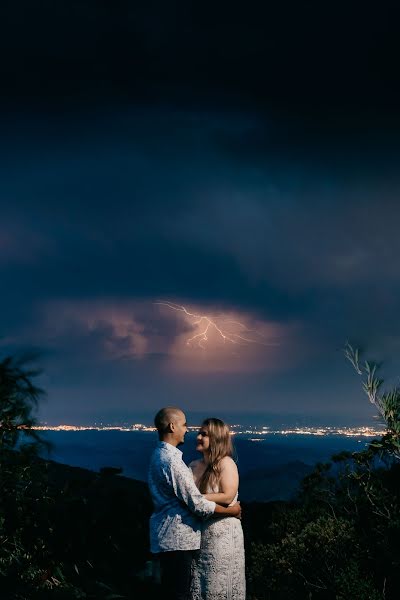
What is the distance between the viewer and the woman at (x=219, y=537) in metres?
4.50

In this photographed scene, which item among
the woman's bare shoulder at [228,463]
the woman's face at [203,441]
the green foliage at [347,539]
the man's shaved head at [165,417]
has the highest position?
the man's shaved head at [165,417]

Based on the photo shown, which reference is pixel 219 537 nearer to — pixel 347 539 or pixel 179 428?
pixel 179 428

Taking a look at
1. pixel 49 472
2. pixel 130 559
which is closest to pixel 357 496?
pixel 130 559

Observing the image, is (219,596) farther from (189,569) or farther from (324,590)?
(324,590)

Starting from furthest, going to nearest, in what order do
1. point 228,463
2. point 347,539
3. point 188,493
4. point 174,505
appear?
1. point 347,539
2. point 228,463
3. point 174,505
4. point 188,493

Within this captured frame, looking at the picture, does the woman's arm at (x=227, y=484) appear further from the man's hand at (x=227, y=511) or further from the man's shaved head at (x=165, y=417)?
the man's shaved head at (x=165, y=417)

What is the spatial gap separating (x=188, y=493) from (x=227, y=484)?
1.45 ft

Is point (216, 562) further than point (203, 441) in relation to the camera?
No

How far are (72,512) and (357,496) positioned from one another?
12.8ft

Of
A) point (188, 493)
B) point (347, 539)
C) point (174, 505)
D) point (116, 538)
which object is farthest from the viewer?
point (347, 539)

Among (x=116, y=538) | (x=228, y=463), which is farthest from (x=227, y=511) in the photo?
(x=116, y=538)

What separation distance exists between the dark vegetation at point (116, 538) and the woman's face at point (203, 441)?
0.95 metres

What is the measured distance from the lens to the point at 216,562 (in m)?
4.50

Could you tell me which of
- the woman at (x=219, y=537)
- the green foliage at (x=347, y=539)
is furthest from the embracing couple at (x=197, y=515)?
the green foliage at (x=347, y=539)
